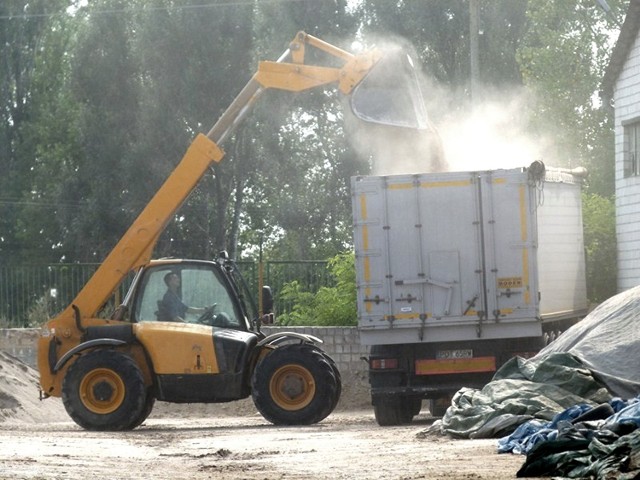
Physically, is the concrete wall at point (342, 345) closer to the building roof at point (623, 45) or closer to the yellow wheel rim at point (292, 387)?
the building roof at point (623, 45)

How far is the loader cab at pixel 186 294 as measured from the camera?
19.3 meters

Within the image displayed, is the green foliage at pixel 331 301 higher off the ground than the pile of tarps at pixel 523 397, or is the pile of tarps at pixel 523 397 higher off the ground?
the green foliage at pixel 331 301

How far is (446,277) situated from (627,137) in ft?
36.6

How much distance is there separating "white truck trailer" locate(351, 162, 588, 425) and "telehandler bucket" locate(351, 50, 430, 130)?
1193 millimetres

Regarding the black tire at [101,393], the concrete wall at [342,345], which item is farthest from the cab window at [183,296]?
the concrete wall at [342,345]

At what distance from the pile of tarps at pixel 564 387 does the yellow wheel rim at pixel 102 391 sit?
15.9 ft

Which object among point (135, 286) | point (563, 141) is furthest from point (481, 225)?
point (563, 141)

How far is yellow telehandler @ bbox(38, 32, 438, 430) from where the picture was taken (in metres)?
18.8

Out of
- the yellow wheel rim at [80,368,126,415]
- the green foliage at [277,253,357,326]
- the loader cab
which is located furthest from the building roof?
the yellow wheel rim at [80,368,126,415]

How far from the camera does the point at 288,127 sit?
5069 centimetres

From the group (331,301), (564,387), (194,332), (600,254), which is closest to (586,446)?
(564,387)

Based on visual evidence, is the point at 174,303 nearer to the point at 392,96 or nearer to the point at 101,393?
the point at 101,393

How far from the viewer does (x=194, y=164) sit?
66.5ft

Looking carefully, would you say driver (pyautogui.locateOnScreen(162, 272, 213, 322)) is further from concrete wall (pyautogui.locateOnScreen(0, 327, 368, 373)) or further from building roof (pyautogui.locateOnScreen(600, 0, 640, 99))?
building roof (pyautogui.locateOnScreen(600, 0, 640, 99))
